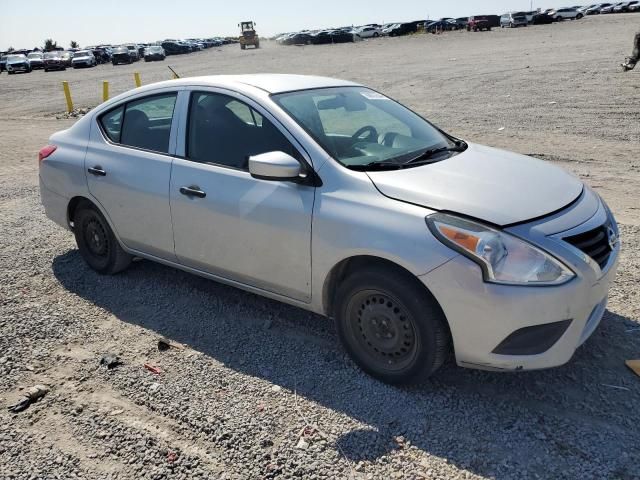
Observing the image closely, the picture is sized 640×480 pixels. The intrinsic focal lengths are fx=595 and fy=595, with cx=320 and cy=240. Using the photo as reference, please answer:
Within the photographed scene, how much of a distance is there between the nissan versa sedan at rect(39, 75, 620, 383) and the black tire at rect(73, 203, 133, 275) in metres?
0.07

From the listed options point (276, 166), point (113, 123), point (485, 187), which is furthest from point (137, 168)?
point (485, 187)

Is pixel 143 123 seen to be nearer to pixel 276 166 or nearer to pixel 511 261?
pixel 276 166

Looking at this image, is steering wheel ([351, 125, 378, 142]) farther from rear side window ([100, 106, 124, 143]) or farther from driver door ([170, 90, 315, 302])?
rear side window ([100, 106, 124, 143])

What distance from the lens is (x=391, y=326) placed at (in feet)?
11.2

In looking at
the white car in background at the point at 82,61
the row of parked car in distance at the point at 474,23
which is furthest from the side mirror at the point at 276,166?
the row of parked car in distance at the point at 474,23

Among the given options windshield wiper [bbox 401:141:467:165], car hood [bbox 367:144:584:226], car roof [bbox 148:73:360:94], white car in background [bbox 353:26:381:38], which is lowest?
car hood [bbox 367:144:584:226]

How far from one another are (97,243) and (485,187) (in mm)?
3508

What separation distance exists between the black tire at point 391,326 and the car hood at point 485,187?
47 centimetres

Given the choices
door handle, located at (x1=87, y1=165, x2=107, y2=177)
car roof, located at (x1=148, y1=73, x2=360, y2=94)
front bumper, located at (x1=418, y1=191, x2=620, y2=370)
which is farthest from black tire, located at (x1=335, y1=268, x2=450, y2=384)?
door handle, located at (x1=87, y1=165, x2=107, y2=177)

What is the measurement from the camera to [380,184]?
11.3 feet

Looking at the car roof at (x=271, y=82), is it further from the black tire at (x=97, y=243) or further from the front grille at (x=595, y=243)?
the front grille at (x=595, y=243)

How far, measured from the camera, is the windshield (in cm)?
382

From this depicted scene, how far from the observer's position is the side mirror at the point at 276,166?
3566 millimetres

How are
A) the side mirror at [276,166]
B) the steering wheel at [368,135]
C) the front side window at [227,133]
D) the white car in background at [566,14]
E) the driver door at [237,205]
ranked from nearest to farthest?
the side mirror at [276,166]
the driver door at [237,205]
the front side window at [227,133]
the steering wheel at [368,135]
the white car in background at [566,14]
